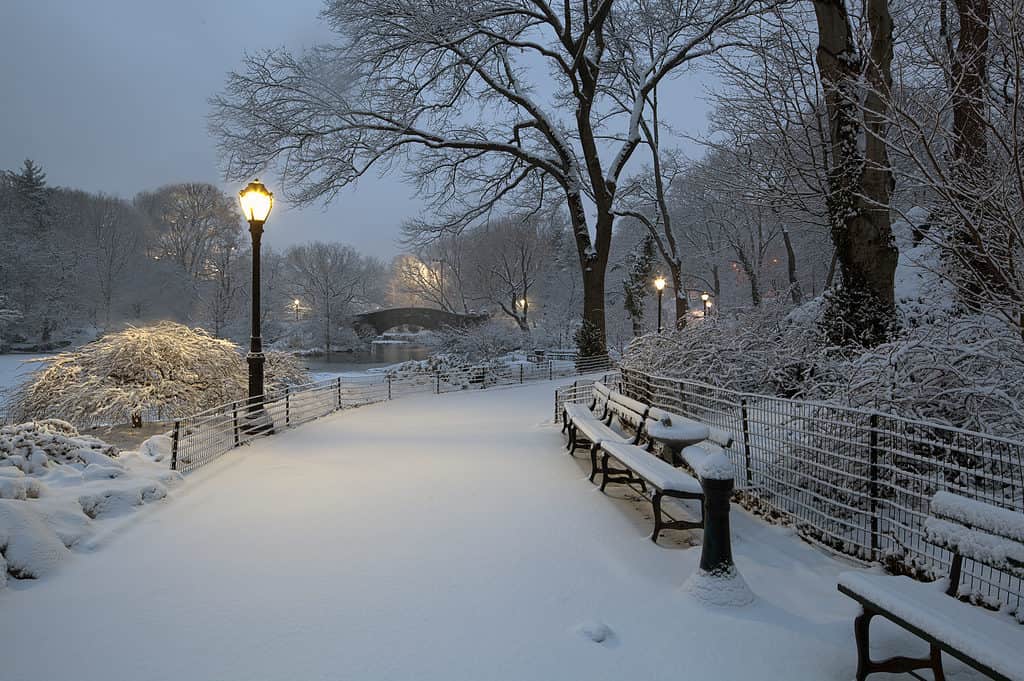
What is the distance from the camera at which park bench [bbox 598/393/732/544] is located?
4.19 metres

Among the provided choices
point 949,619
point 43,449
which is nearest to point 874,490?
point 949,619

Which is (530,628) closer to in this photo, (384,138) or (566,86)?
(384,138)

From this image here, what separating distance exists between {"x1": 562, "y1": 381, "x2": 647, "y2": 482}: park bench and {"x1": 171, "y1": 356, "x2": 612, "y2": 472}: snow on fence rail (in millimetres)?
4860

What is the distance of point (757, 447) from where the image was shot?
5.64m

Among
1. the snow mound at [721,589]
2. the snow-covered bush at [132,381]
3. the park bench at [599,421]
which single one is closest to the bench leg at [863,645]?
the snow mound at [721,589]

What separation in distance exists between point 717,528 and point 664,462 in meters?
1.56

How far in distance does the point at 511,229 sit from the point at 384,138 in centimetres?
2454

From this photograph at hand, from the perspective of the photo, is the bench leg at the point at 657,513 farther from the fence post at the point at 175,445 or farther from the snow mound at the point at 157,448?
the snow mound at the point at 157,448

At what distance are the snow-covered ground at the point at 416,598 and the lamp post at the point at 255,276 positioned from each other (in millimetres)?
3610

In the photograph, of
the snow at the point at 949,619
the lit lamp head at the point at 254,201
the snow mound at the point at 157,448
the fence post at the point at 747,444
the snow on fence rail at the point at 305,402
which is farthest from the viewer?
the lit lamp head at the point at 254,201

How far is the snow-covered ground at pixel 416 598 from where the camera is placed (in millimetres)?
2840

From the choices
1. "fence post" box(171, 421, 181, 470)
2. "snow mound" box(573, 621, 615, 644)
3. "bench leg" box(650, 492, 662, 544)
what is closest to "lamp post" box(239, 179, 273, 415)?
"fence post" box(171, 421, 181, 470)

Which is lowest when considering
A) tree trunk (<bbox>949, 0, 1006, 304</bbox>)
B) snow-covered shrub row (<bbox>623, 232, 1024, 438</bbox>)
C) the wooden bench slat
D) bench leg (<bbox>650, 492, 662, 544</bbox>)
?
bench leg (<bbox>650, 492, 662, 544</bbox>)

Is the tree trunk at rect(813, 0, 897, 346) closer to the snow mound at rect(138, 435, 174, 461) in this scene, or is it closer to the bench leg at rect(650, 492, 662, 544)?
the bench leg at rect(650, 492, 662, 544)
